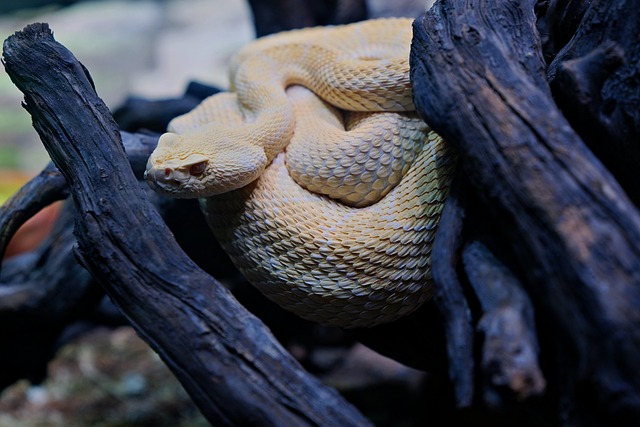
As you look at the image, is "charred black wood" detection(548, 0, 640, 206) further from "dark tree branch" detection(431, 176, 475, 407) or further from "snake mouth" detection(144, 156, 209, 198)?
"snake mouth" detection(144, 156, 209, 198)

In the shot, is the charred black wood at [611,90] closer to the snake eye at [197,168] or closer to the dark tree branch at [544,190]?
the dark tree branch at [544,190]

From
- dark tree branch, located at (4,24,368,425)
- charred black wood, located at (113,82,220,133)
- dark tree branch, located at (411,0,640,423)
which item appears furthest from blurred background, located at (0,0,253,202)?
dark tree branch, located at (411,0,640,423)

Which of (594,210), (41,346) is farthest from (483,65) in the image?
(41,346)

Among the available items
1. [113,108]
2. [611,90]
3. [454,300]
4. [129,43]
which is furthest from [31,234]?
[129,43]

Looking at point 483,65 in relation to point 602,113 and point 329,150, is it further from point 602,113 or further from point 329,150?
point 329,150

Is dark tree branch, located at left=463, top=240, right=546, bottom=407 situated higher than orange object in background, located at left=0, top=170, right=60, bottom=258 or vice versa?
dark tree branch, located at left=463, top=240, right=546, bottom=407

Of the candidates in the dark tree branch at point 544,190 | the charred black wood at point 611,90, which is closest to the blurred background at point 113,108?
the charred black wood at point 611,90
